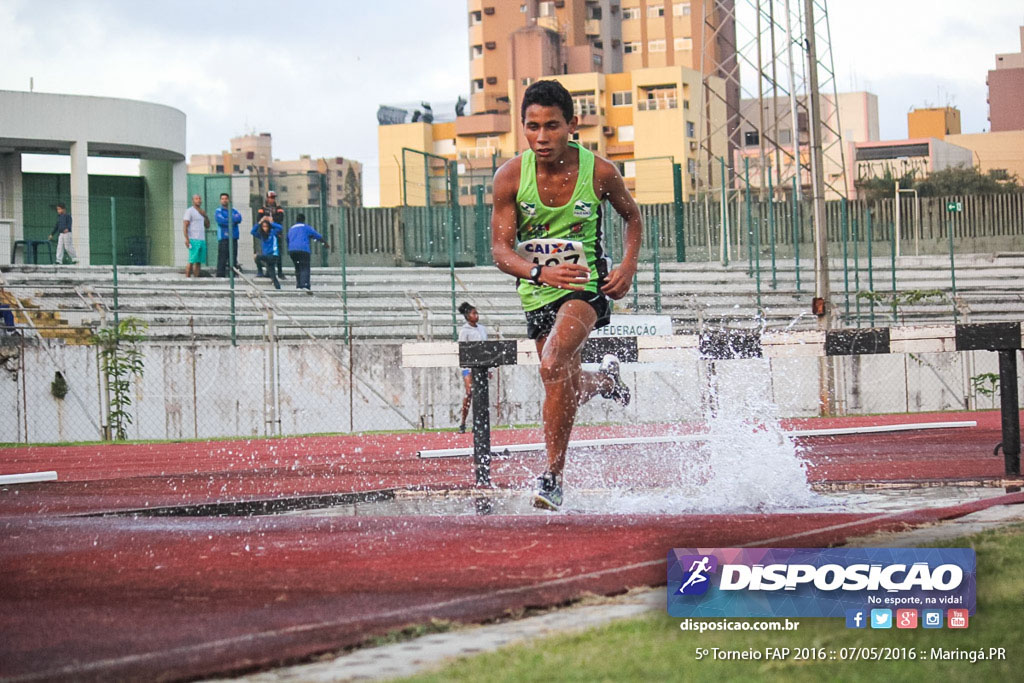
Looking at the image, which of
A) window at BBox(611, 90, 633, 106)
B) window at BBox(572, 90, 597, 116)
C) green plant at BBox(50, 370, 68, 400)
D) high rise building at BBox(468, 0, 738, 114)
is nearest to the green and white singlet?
green plant at BBox(50, 370, 68, 400)

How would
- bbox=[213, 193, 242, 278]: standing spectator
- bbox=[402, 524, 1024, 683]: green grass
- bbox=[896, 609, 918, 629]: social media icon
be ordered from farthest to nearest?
bbox=[213, 193, 242, 278]: standing spectator < bbox=[896, 609, 918, 629]: social media icon < bbox=[402, 524, 1024, 683]: green grass

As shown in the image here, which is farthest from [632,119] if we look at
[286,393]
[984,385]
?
[286,393]

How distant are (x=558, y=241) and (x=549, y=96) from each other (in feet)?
2.35

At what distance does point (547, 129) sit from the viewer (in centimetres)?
674

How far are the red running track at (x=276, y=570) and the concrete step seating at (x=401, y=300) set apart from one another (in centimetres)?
1653

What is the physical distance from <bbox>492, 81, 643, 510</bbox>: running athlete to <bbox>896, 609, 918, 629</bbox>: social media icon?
3.25 metres

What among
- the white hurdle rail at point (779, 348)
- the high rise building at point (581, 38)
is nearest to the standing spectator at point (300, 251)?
the white hurdle rail at point (779, 348)

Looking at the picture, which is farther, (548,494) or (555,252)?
(555,252)

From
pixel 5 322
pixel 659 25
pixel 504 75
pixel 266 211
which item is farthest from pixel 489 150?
pixel 5 322

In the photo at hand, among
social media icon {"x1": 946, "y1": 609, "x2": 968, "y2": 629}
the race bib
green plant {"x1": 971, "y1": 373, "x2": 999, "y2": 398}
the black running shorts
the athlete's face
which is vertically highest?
the athlete's face

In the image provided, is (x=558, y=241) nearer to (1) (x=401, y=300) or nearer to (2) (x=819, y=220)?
(2) (x=819, y=220)

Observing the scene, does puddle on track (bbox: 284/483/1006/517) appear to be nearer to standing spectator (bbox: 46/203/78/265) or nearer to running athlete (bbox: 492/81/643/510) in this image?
running athlete (bbox: 492/81/643/510)

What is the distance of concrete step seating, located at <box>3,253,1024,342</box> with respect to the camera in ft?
80.0

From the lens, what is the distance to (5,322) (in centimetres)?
2234
